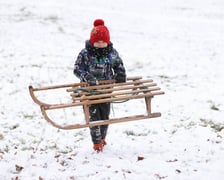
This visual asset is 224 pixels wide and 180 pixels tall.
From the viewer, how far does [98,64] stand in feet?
17.6

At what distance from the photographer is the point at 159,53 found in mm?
13945

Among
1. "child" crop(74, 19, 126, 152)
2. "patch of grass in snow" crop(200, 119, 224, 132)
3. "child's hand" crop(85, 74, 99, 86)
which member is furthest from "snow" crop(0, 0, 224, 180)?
"child's hand" crop(85, 74, 99, 86)

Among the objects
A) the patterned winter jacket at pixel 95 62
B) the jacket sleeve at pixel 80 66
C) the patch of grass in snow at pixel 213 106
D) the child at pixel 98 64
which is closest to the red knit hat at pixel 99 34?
the child at pixel 98 64

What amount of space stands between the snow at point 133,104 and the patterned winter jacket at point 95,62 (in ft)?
4.38

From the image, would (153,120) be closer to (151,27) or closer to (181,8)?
(151,27)

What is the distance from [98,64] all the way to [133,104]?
351 centimetres

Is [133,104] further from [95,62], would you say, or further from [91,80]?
[91,80]

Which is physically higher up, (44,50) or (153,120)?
(44,50)

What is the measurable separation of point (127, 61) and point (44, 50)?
3.35m

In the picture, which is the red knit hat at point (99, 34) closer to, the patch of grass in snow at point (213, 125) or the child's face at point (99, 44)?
the child's face at point (99, 44)

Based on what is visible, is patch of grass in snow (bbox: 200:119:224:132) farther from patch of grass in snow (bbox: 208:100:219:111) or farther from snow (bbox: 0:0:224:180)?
patch of grass in snow (bbox: 208:100:219:111)

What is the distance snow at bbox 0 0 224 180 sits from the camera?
5.37 metres

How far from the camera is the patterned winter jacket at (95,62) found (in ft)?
17.5

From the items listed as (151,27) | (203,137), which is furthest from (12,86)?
(151,27)
